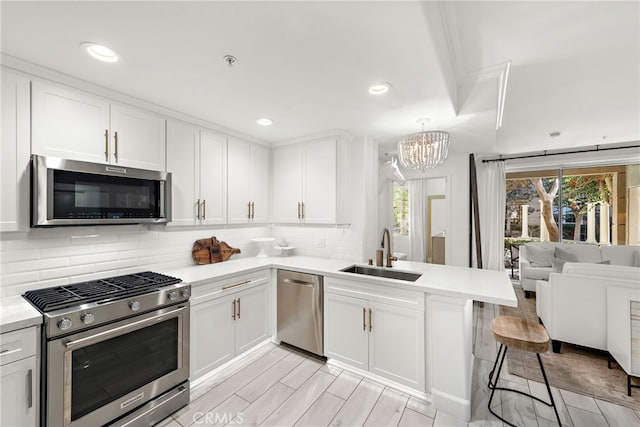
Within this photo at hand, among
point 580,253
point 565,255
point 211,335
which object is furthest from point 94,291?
point 580,253

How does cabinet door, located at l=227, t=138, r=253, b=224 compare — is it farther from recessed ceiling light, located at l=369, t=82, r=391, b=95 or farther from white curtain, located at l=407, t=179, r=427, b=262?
white curtain, located at l=407, t=179, r=427, b=262

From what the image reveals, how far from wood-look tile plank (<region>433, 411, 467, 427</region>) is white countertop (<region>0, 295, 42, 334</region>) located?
8.23 feet

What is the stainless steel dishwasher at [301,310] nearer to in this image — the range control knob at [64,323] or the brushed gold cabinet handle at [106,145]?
the range control knob at [64,323]

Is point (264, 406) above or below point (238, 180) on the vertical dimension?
below

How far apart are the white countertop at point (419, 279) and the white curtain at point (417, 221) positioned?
3.86 meters

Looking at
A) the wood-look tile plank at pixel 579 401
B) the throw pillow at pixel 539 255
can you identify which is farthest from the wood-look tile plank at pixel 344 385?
the throw pillow at pixel 539 255

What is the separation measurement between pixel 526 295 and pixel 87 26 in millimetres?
6527

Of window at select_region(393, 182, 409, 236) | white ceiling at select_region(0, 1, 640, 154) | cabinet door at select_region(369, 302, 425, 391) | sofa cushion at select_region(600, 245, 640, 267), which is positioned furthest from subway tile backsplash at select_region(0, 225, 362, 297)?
→ sofa cushion at select_region(600, 245, 640, 267)

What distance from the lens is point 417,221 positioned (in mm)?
6480

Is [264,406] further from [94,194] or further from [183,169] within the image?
[183,169]

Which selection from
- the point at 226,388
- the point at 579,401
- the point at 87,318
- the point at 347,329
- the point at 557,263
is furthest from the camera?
the point at 557,263

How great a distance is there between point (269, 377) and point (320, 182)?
A: 204 cm

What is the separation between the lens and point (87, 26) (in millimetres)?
1364

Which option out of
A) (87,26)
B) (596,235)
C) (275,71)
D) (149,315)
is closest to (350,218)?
(275,71)
